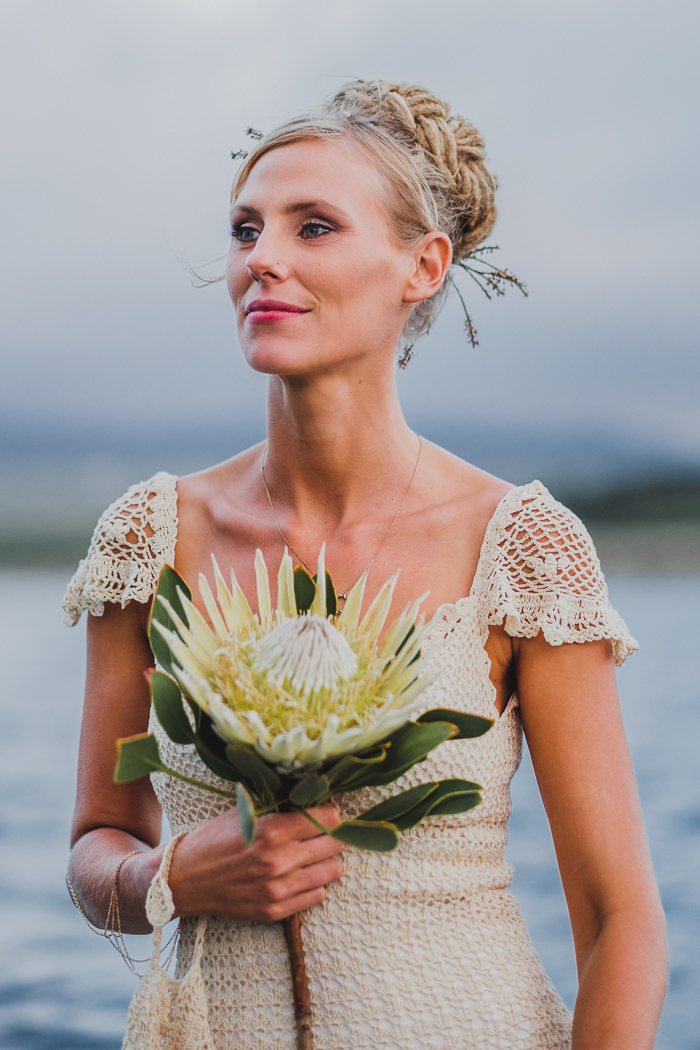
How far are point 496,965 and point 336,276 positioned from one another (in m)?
1.27

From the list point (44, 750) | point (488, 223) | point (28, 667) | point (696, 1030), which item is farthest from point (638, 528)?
point (488, 223)

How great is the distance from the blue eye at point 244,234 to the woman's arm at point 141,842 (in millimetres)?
756

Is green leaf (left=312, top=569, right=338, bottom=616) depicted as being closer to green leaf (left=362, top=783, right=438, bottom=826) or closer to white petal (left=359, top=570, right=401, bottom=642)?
white petal (left=359, top=570, right=401, bottom=642)

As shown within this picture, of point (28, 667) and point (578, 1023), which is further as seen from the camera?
point (28, 667)

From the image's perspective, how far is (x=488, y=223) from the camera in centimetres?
248

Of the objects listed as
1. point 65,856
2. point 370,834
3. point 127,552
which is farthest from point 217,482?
point 65,856

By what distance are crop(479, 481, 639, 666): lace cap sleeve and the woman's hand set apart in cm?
53

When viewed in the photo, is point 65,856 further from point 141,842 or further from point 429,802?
point 429,802

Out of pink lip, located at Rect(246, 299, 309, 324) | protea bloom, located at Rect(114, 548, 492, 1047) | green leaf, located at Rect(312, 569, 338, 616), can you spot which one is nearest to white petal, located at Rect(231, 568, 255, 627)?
protea bloom, located at Rect(114, 548, 492, 1047)

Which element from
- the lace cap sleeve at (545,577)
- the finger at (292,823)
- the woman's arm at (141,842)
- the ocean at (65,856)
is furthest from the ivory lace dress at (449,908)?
the ocean at (65,856)

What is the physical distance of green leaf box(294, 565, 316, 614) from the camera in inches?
60.6

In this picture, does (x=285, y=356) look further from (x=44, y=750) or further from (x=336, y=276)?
(x=44, y=750)

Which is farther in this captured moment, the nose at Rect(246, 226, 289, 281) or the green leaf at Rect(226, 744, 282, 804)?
the nose at Rect(246, 226, 289, 281)

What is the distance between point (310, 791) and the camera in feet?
4.48
